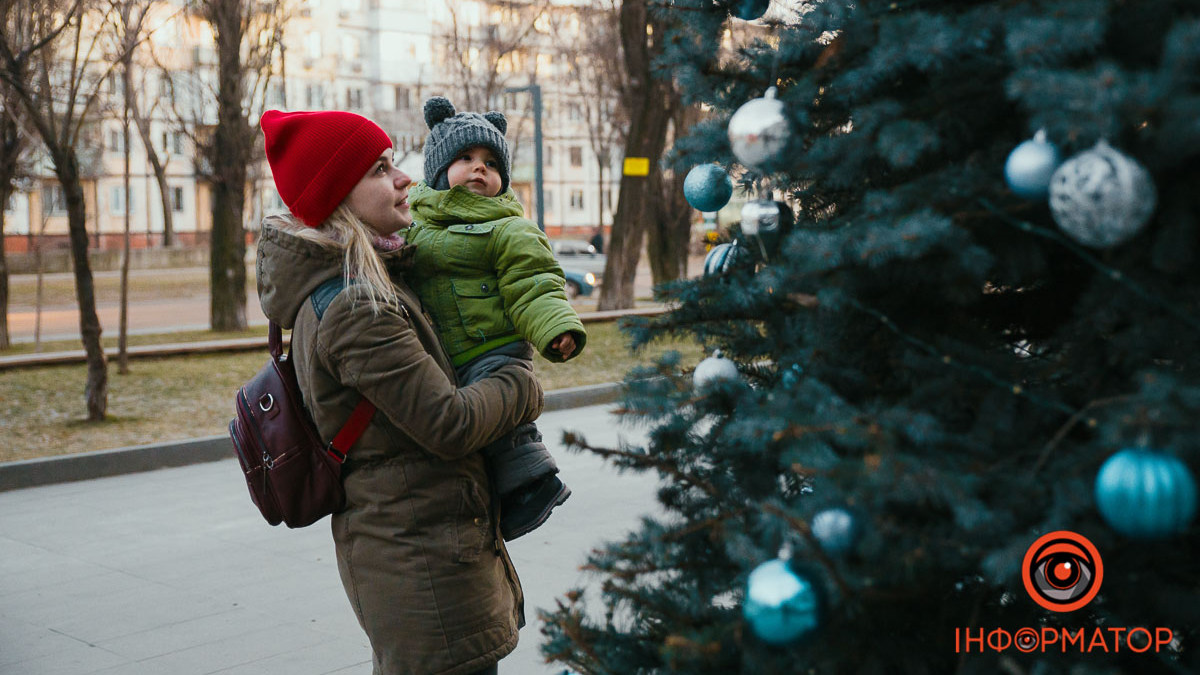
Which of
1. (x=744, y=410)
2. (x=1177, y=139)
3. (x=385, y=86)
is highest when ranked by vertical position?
(x=385, y=86)

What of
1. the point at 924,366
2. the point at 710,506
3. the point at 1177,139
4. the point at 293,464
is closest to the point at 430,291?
the point at 293,464

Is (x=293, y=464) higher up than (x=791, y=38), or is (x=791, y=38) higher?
(x=791, y=38)

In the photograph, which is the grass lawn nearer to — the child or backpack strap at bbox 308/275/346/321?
the child

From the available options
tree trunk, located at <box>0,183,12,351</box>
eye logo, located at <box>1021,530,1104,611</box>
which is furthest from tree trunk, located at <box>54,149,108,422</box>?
eye logo, located at <box>1021,530,1104,611</box>

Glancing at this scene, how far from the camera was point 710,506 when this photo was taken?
6.43ft

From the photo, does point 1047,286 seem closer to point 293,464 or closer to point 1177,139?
point 1177,139

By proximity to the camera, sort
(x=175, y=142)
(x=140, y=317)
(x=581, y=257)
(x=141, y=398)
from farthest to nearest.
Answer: (x=175, y=142)
(x=581, y=257)
(x=140, y=317)
(x=141, y=398)

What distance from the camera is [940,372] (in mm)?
1692

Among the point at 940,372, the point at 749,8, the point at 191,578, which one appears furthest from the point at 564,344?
the point at 191,578

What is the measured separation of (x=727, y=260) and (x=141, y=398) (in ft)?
34.6

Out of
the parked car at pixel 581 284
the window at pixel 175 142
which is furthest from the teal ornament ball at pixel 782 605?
the parked car at pixel 581 284

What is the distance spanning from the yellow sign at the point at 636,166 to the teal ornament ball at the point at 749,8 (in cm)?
1630

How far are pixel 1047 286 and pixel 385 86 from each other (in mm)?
63411

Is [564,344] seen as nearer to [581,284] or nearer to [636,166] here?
[636,166]
